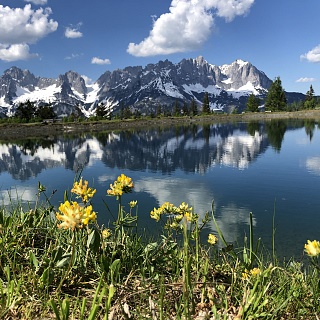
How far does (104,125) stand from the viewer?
121 metres

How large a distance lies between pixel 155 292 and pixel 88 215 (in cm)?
120

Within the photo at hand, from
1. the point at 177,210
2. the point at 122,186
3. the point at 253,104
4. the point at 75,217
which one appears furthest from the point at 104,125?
the point at 75,217

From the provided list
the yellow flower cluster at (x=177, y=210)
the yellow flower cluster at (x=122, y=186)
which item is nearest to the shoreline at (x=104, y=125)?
the yellow flower cluster at (x=177, y=210)

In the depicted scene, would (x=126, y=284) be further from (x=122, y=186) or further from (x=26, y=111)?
(x=26, y=111)

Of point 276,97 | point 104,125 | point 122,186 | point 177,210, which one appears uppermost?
point 276,97

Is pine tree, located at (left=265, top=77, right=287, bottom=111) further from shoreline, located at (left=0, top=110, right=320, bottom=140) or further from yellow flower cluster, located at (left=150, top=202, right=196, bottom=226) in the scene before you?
yellow flower cluster, located at (left=150, top=202, right=196, bottom=226)

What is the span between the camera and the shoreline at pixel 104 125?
10175 centimetres

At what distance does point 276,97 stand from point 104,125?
83433 millimetres

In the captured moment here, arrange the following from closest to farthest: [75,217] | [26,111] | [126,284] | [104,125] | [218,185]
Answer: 1. [75,217]
2. [126,284]
3. [218,185]
4. [104,125]
5. [26,111]

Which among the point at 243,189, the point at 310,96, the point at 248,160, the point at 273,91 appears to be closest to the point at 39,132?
the point at 248,160

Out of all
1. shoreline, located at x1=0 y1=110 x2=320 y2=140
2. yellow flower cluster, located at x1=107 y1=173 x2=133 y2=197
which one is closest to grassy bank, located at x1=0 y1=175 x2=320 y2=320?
yellow flower cluster, located at x1=107 y1=173 x2=133 y2=197

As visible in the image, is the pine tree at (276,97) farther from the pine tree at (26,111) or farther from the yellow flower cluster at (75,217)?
the yellow flower cluster at (75,217)

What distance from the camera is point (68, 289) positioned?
106 inches

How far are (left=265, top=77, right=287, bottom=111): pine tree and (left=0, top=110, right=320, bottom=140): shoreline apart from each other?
12336 millimetres
